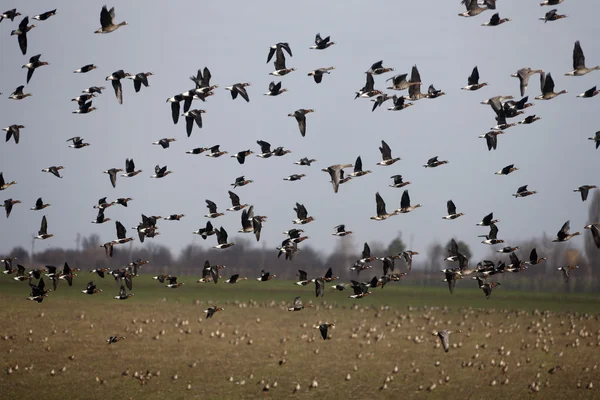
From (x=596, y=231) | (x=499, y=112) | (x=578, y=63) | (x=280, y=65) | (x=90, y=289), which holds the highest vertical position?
(x=280, y=65)

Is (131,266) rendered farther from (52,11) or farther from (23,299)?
(23,299)

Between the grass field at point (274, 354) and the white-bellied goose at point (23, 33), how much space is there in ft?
70.9

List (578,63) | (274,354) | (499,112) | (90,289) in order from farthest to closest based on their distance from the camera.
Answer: (274,354) → (90,289) → (499,112) → (578,63)

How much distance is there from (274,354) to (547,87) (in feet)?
92.2

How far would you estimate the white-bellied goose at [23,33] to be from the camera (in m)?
36.5

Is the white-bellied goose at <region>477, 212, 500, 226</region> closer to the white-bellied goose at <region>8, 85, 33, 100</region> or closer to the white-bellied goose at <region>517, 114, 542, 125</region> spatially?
the white-bellied goose at <region>517, 114, 542, 125</region>

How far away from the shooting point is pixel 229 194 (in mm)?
40656

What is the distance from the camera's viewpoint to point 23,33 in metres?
36.8

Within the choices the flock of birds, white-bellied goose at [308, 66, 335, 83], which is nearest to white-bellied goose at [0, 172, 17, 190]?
the flock of birds

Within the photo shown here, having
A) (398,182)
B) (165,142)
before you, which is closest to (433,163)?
(398,182)

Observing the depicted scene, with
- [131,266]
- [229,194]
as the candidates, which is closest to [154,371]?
[131,266]

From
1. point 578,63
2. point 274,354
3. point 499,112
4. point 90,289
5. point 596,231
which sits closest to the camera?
point 596,231

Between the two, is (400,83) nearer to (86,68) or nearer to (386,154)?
(386,154)

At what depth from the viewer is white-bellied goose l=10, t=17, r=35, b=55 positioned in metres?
36.5
